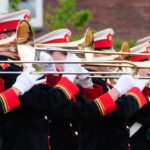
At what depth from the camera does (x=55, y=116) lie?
7.43 meters

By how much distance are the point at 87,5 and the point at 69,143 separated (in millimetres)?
11671

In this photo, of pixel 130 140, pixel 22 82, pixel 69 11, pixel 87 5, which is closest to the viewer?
pixel 22 82

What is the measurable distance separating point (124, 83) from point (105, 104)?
0.93 feet

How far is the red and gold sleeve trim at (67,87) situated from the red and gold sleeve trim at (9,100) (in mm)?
445

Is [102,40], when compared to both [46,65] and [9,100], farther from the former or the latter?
[9,100]

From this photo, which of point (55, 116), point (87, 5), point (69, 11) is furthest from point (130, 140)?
point (87, 5)

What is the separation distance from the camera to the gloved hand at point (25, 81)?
7.13 metres

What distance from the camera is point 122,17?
63.7 feet

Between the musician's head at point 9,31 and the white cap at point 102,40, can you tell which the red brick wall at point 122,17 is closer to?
the white cap at point 102,40

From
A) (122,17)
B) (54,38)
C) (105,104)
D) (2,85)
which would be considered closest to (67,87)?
(105,104)

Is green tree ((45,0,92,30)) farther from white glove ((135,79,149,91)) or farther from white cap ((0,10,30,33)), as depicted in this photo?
white cap ((0,10,30,33))

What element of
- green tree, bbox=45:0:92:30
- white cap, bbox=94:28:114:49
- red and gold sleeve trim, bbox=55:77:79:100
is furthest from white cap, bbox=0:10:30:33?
green tree, bbox=45:0:92:30

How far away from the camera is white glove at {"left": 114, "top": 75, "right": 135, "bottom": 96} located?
25.5ft

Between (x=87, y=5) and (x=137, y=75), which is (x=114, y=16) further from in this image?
(x=137, y=75)
